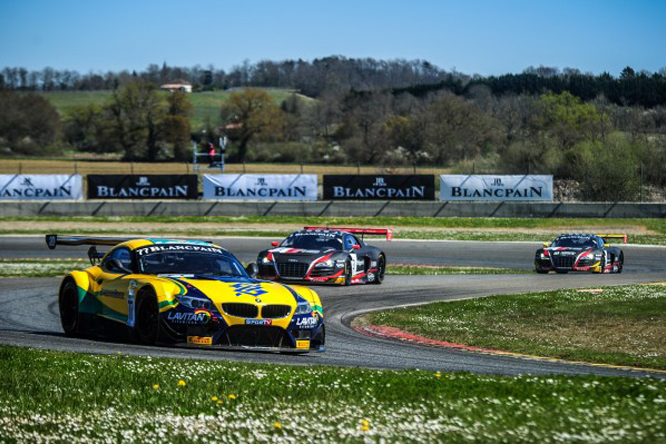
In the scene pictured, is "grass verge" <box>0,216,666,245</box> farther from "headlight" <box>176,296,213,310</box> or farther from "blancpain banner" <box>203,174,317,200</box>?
"headlight" <box>176,296,213,310</box>

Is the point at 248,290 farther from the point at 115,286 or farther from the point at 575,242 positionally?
the point at 575,242

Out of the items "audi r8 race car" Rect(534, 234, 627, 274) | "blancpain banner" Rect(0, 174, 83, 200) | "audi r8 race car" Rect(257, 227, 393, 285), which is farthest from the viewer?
"blancpain banner" Rect(0, 174, 83, 200)

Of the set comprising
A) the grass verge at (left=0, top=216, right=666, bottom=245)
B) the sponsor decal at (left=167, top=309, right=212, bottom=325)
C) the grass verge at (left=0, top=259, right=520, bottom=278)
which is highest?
the sponsor decal at (left=167, top=309, right=212, bottom=325)

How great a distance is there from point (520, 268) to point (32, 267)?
49.7 ft

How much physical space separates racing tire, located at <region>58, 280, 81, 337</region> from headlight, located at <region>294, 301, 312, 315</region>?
133 inches

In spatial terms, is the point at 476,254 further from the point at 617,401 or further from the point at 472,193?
the point at 617,401

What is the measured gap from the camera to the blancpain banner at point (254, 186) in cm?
5072

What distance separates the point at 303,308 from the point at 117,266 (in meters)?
2.84

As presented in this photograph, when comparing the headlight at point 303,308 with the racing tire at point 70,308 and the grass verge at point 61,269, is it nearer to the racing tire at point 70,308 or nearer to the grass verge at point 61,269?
the racing tire at point 70,308

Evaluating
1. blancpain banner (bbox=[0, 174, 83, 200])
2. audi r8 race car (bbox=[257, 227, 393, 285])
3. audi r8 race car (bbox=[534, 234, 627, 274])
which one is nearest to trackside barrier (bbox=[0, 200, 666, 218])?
blancpain banner (bbox=[0, 174, 83, 200])

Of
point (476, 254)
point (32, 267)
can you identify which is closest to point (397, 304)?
point (32, 267)

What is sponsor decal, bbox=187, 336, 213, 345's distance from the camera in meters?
11.7

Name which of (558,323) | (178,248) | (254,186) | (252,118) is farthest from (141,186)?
(252,118)

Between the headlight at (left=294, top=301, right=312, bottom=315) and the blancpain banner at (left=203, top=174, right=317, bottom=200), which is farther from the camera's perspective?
the blancpain banner at (left=203, top=174, right=317, bottom=200)
